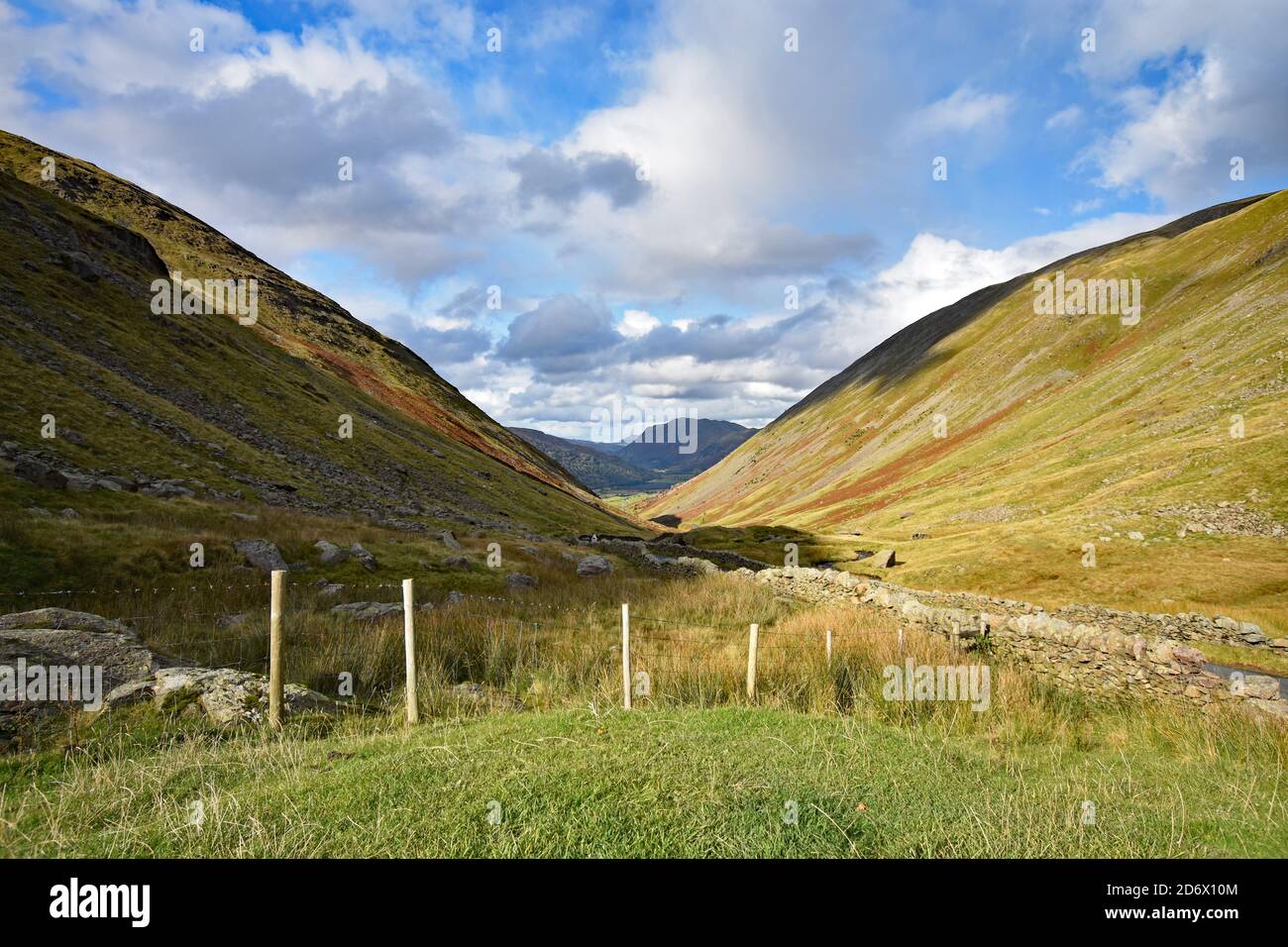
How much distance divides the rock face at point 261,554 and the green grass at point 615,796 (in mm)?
12647

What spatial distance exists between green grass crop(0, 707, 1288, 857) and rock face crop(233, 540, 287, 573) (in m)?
12.6

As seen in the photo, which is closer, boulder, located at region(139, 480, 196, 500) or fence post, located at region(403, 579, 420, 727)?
fence post, located at region(403, 579, 420, 727)

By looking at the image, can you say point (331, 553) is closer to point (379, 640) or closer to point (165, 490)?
point (165, 490)

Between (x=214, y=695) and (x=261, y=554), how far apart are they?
41.3 feet

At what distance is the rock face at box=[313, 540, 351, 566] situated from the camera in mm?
22312

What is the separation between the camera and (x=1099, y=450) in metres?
59.8

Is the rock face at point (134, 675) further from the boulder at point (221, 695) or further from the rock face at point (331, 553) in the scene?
the rock face at point (331, 553)

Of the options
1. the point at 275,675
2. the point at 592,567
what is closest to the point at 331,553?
the point at 592,567

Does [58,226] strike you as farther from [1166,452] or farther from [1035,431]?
[1035,431]
